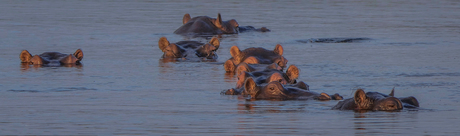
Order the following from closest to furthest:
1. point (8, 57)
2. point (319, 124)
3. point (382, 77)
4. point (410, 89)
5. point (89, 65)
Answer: point (319, 124), point (410, 89), point (382, 77), point (89, 65), point (8, 57)

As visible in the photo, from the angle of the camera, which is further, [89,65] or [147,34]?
[147,34]

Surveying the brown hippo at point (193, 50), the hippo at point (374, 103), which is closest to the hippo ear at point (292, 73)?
the hippo at point (374, 103)

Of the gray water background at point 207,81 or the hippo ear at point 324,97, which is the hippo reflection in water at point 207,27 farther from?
the hippo ear at point 324,97

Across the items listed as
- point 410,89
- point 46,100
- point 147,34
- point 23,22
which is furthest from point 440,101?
point 23,22

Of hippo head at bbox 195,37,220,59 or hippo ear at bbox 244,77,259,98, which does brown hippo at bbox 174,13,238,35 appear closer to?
hippo head at bbox 195,37,220,59

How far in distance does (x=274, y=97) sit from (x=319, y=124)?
73.4 inches

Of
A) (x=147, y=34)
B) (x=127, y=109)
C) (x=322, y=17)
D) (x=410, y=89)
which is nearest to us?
(x=127, y=109)

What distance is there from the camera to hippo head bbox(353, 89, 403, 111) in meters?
8.03

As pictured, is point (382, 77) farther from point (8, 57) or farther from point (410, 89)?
point (8, 57)

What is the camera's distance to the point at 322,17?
27688 millimetres

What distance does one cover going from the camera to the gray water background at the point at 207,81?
7.30m

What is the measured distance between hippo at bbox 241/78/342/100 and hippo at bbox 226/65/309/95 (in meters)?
0.30

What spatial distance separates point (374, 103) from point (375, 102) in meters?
0.02

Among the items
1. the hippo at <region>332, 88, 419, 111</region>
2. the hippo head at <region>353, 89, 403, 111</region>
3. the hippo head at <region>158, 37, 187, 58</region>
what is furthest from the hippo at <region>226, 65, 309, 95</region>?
the hippo head at <region>158, 37, 187, 58</region>
